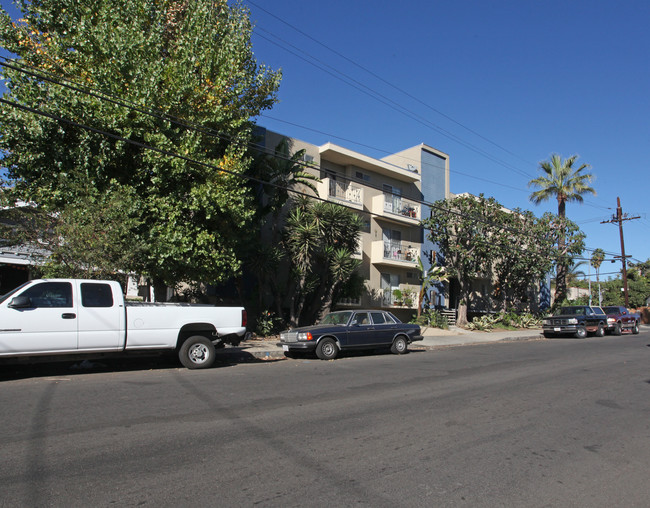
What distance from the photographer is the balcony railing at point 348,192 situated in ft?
79.8

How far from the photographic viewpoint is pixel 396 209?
27266mm

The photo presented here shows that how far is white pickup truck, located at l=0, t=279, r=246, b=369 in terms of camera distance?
881 cm

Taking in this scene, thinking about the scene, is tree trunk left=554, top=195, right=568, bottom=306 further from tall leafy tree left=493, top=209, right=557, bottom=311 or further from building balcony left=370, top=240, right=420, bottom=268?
building balcony left=370, top=240, right=420, bottom=268

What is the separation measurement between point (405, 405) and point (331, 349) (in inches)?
244

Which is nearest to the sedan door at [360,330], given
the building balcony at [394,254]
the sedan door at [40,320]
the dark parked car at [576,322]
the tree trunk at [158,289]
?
the tree trunk at [158,289]

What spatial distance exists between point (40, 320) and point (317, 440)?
6.34m

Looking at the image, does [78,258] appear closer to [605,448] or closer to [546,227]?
[605,448]

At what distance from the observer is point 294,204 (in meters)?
20.0

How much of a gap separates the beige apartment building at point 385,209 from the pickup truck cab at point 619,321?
367 inches

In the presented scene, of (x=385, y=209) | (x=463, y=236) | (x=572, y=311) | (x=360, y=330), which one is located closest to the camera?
(x=360, y=330)

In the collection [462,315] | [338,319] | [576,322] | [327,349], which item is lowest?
[576,322]

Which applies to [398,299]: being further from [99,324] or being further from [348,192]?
[99,324]

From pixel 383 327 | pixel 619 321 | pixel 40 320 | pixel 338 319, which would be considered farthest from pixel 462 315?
pixel 40 320

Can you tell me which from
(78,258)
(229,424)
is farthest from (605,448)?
(78,258)
